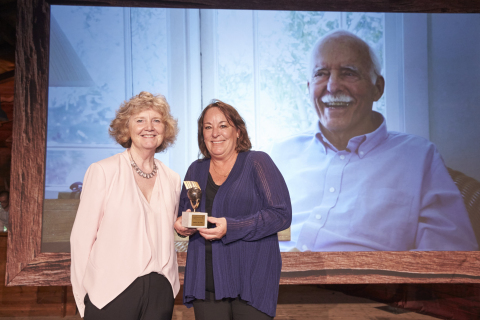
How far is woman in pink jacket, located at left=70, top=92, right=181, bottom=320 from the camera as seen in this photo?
54.1 inches

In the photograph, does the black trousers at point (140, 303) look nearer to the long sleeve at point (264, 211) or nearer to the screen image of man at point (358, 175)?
the long sleeve at point (264, 211)

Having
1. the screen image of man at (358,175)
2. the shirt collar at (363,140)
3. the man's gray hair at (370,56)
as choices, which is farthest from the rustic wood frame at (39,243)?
the man's gray hair at (370,56)

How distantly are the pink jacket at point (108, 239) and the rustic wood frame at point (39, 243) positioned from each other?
1.34 metres

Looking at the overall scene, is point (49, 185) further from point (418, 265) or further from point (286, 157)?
point (418, 265)

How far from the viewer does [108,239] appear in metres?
1.39

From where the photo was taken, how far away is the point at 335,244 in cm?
272

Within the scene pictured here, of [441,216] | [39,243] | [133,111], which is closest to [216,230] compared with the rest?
[133,111]

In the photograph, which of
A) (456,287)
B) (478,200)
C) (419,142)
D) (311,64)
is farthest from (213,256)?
(456,287)

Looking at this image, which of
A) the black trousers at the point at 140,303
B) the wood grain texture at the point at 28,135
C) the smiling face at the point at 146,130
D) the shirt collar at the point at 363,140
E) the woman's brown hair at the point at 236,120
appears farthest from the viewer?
the shirt collar at the point at 363,140

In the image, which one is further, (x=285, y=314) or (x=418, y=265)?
(x=285, y=314)

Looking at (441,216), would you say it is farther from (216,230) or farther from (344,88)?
(216,230)

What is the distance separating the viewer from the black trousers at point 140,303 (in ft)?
4.48

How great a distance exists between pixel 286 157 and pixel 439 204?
123 centimetres

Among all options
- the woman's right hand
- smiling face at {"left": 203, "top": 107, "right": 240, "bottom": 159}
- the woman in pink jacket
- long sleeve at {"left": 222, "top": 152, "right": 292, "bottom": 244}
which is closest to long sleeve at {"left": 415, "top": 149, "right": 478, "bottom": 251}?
long sleeve at {"left": 222, "top": 152, "right": 292, "bottom": 244}
